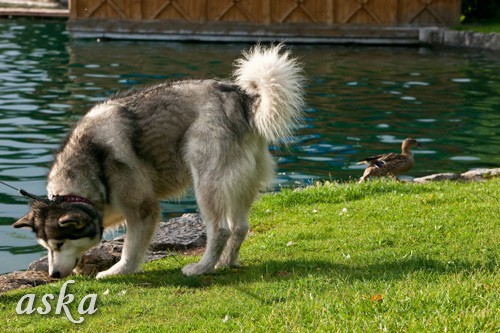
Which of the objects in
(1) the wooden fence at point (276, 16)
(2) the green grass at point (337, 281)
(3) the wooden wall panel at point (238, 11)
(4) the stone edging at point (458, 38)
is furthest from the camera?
(3) the wooden wall panel at point (238, 11)

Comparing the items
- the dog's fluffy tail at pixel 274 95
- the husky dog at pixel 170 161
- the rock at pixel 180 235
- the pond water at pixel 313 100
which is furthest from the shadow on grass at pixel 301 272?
→ the pond water at pixel 313 100

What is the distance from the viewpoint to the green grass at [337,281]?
21.1 feet

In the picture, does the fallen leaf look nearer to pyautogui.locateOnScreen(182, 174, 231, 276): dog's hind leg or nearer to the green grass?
the green grass

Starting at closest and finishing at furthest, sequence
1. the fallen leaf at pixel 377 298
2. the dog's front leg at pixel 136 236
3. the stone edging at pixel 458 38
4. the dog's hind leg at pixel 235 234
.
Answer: the fallen leaf at pixel 377 298, the dog's hind leg at pixel 235 234, the dog's front leg at pixel 136 236, the stone edging at pixel 458 38

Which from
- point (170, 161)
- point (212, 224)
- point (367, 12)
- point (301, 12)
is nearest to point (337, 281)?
point (212, 224)

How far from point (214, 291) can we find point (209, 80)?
228cm

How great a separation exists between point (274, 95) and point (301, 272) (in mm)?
1666

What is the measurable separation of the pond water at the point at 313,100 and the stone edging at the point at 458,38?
61cm

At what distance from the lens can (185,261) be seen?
9.30 meters

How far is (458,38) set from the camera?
32.0 meters

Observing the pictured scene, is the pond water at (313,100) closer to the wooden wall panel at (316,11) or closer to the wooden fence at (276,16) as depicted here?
the wooden fence at (276,16)

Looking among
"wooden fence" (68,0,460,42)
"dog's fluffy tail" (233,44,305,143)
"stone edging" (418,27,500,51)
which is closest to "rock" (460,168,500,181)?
"dog's fluffy tail" (233,44,305,143)

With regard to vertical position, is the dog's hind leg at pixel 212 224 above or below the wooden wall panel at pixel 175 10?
below

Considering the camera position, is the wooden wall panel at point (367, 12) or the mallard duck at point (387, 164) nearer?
the mallard duck at point (387, 164)
